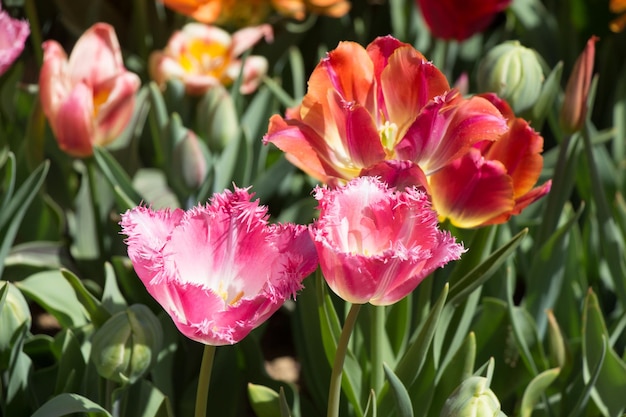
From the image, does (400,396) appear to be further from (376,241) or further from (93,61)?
(93,61)

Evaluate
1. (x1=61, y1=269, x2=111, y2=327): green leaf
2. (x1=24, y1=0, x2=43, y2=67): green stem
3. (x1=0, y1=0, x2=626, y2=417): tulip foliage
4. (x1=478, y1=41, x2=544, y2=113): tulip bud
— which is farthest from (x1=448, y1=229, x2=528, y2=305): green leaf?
(x1=24, y1=0, x2=43, y2=67): green stem

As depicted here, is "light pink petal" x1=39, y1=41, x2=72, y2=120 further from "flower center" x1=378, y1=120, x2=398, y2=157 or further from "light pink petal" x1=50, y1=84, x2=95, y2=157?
"flower center" x1=378, y1=120, x2=398, y2=157

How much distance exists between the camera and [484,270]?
0.85 metres

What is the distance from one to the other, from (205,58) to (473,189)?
2.26ft

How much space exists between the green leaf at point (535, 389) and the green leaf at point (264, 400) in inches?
9.6

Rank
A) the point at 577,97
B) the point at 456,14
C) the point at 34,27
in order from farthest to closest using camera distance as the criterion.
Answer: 1. the point at 34,27
2. the point at 456,14
3. the point at 577,97

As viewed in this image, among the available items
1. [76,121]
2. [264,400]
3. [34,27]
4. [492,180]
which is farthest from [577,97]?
[34,27]

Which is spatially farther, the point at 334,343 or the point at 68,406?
the point at 334,343

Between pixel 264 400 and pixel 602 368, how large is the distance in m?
0.35

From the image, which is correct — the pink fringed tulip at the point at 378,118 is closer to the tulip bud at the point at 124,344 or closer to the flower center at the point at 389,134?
the flower center at the point at 389,134

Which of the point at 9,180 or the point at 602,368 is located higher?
the point at 9,180

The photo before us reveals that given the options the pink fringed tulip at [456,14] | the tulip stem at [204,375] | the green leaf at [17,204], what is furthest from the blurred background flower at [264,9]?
the tulip stem at [204,375]

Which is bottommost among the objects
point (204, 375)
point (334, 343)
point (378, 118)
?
point (334, 343)

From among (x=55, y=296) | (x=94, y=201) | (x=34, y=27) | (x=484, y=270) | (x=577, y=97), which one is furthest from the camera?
(x=34, y=27)
